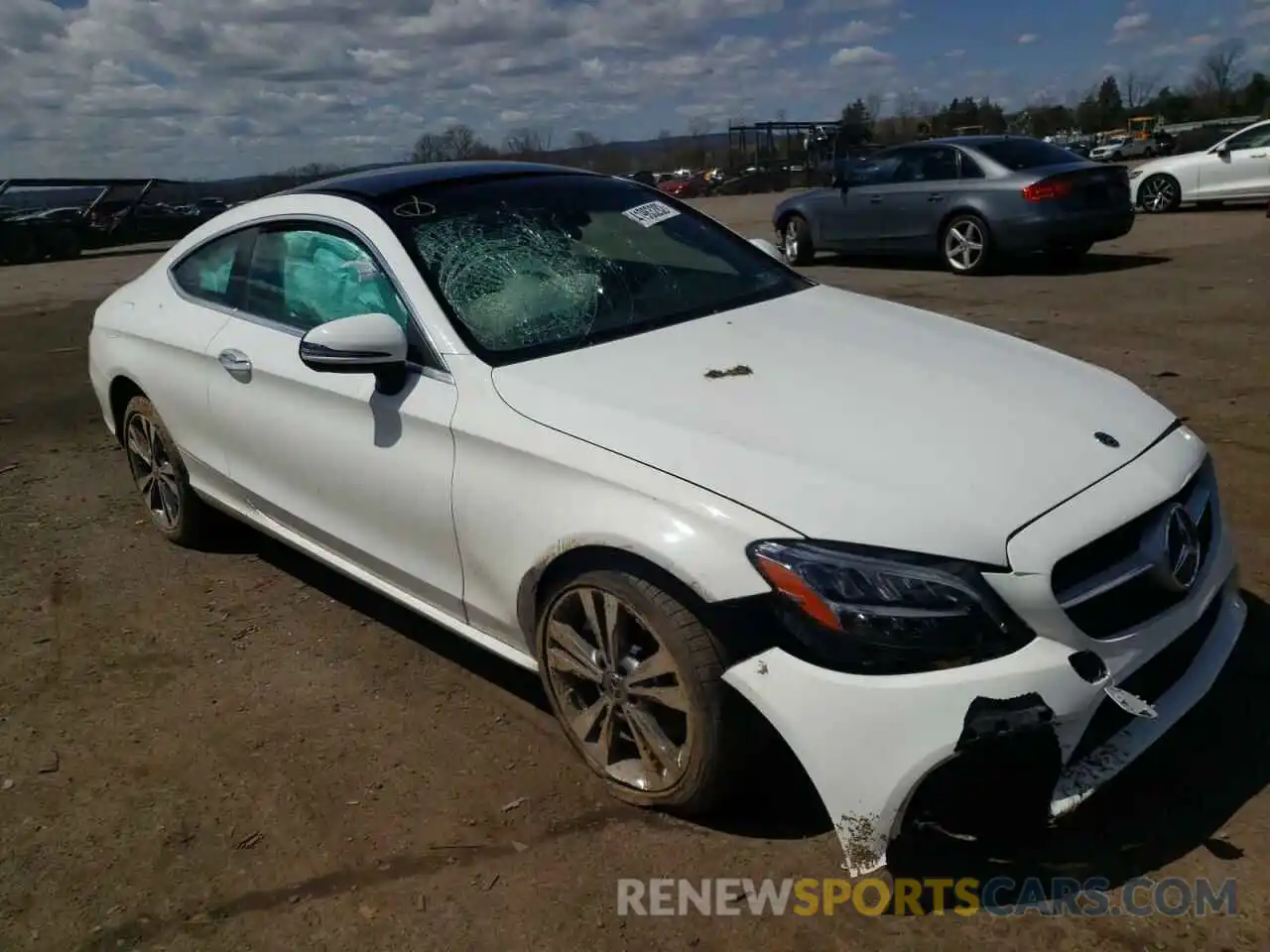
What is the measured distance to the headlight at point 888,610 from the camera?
88.0 inches

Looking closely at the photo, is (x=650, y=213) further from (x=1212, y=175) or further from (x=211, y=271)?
(x=1212, y=175)

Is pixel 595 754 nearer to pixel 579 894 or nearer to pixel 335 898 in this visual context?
pixel 579 894

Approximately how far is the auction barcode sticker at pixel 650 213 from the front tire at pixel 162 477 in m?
2.11

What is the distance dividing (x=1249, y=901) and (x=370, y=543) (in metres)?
2.51

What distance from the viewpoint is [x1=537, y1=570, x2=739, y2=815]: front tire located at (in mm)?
2465

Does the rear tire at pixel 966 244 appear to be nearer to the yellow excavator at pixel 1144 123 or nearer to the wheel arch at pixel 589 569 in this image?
the wheel arch at pixel 589 569

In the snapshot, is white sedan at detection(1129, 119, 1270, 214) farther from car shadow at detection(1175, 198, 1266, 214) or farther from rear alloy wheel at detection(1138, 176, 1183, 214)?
car shadow at detection(1175, 198, 1266, 214)

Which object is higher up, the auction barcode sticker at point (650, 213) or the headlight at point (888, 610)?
the auction barcode sticker at point (650, 213)

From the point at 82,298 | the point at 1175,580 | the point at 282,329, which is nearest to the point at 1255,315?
the point at 1175,580

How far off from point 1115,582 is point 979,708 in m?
0.47

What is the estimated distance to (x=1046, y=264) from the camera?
39.6ft

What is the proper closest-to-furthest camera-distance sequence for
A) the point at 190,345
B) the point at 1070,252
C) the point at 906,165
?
the point at 190,345
the point at 1070,252
the point at 906,165

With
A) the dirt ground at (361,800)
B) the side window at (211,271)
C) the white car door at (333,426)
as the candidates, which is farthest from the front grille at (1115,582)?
the side window at (211,271)

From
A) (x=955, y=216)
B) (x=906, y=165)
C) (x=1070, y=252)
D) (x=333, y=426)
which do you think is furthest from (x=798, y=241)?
(x=333, y=426)
